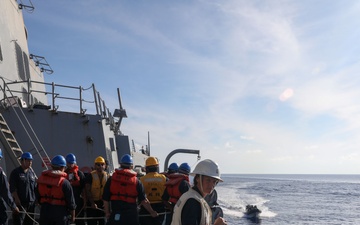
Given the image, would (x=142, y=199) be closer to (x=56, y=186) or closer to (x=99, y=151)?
(x=56, y=186)

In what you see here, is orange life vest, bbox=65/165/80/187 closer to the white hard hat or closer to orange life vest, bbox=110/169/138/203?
orange life vest, bbox=110/169/138/203

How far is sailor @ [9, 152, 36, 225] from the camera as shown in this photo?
6.67 m

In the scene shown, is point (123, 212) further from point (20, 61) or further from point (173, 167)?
point (20, 61)

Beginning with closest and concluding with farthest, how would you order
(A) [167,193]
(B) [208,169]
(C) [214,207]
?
(B) [208,169], (C) [214,207], (A) [167,193]

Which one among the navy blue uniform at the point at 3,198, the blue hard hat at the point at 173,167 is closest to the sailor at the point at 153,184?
the blue hard hat at the point at 173,167

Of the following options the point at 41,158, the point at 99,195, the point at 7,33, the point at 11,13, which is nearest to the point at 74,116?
the point at 41,158

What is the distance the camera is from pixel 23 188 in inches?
266

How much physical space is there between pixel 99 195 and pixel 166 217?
165 centimetres

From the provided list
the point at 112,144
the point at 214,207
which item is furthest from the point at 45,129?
the point at 214,207

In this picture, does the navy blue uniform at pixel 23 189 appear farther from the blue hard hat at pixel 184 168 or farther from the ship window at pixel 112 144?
the ship window at pixel 112 144

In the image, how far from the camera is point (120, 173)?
5941 millimetres

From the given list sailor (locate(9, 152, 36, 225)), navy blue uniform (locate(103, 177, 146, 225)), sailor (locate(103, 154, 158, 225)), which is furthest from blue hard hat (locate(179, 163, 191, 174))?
sailor (locate(9, 152, 36, 225))

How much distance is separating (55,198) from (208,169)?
3.39 metres

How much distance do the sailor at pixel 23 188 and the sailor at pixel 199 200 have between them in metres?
4.42
